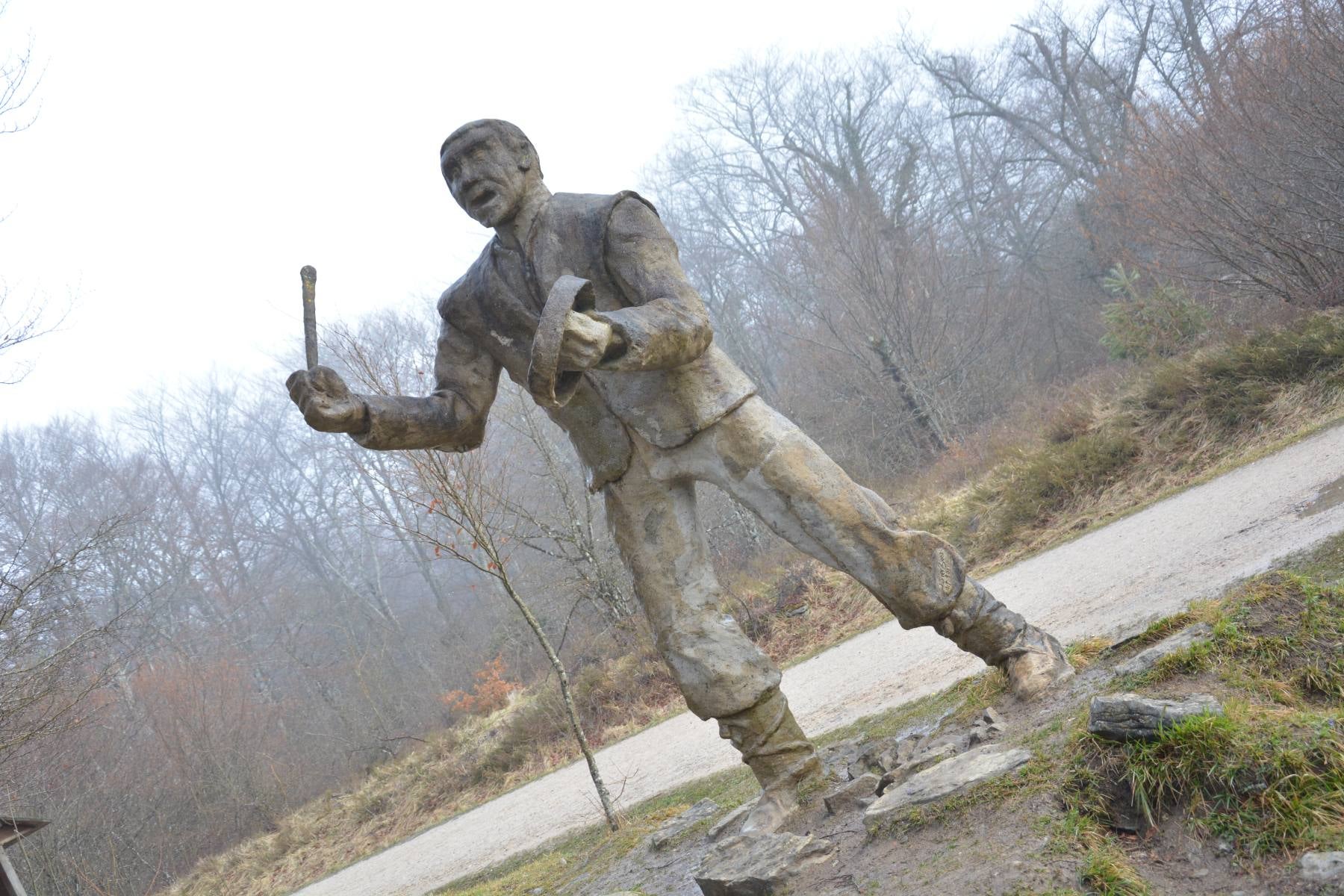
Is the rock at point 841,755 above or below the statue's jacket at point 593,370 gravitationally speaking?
below

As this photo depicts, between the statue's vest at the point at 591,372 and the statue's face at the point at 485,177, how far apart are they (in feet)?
0.45

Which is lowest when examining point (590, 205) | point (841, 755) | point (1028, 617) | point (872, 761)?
point (1028, 617)

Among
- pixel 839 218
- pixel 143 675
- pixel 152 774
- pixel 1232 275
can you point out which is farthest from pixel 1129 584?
pixel 143 675

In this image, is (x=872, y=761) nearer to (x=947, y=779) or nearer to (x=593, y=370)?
(x=947, y=779)

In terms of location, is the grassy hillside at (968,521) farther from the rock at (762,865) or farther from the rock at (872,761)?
the rock at (762,865)

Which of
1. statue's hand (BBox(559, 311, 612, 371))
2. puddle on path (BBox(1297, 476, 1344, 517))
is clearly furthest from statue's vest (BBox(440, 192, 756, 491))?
puddle on path (BBox(1297, 476, 1344, 517))

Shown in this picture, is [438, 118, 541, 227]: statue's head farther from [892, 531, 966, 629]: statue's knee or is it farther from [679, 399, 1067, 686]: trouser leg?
[892, 531, 966, 629]: statue's knee

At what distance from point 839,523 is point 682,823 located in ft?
6.05

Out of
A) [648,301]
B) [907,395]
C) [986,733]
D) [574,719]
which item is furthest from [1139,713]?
[907,395]

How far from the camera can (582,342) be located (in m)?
2.79

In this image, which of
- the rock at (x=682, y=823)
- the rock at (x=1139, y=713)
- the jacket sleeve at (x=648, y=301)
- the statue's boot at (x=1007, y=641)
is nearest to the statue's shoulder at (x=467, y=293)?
the jacket sleeve at (x=648, y=301)

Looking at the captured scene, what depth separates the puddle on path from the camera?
16.4 ft

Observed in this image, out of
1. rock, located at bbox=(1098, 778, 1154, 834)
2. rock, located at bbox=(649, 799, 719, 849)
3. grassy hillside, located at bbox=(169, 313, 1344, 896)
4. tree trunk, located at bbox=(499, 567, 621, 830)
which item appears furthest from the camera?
grassy hillside, located at bbox=(169, 313, 1344, 896)

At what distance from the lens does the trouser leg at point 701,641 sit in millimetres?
3566
